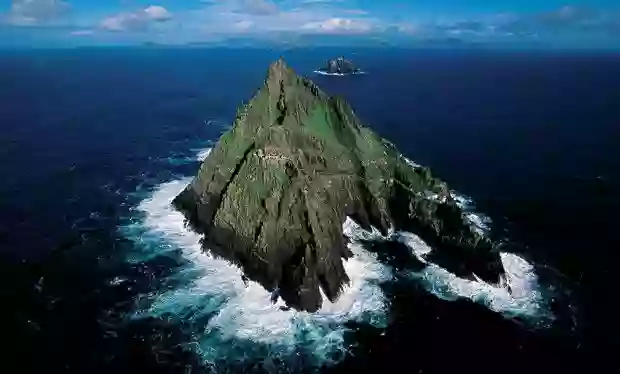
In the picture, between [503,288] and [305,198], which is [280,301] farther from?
[503,288]

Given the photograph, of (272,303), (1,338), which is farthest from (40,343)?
(272,303)

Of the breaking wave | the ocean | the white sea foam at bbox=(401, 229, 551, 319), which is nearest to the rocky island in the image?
the breaking wave

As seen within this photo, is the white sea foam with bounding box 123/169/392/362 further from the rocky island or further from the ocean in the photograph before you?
the rocky island

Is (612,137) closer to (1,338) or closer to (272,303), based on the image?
(272,303)

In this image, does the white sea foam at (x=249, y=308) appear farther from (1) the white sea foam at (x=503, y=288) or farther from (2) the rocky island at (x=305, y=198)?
(1) the white sea foam at (x=503, y=288)

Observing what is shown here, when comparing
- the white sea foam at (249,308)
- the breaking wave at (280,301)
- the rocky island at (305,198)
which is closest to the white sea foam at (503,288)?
the breaking wave at (280,301)
